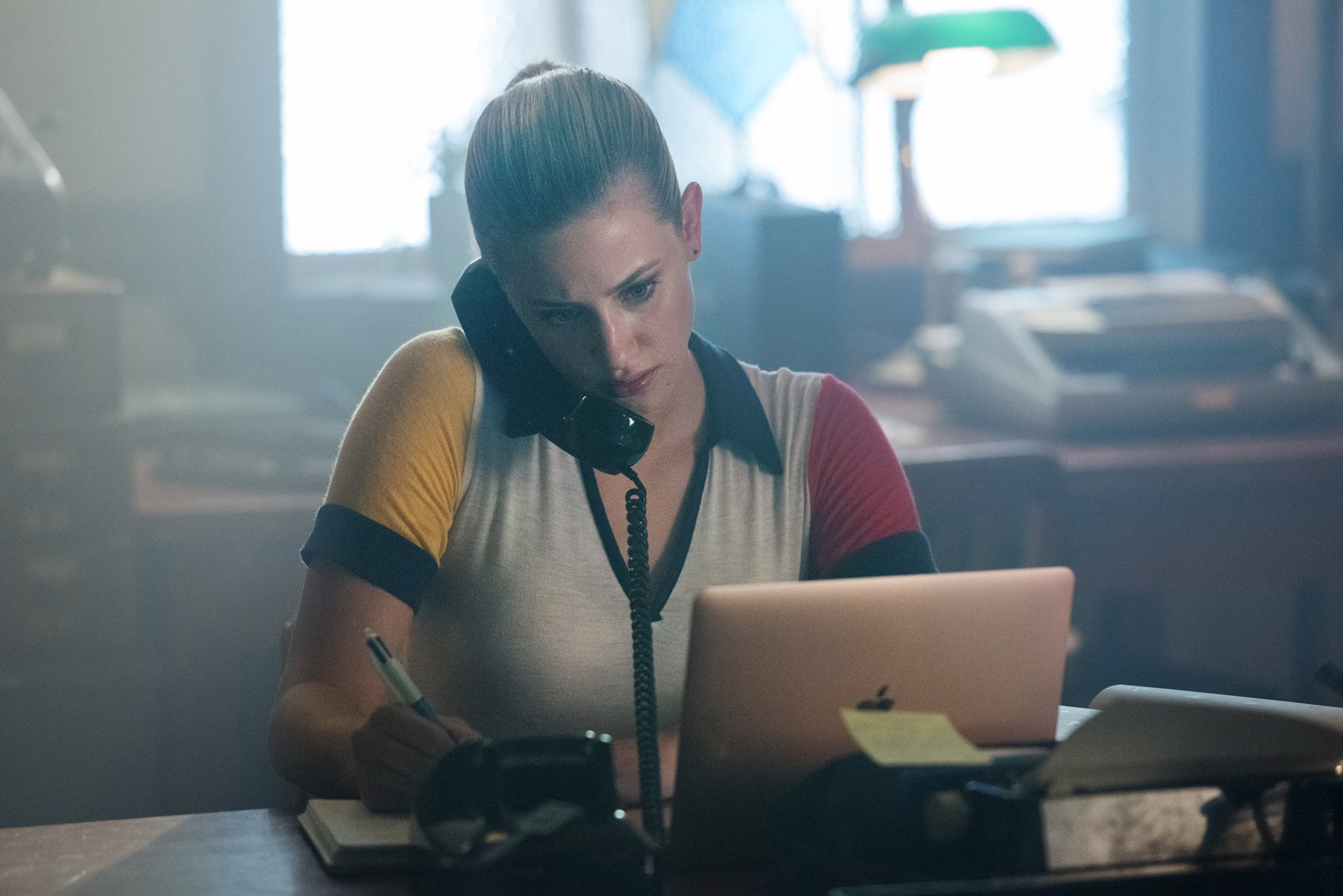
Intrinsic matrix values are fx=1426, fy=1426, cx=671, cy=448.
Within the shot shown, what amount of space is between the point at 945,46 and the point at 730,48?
2.93 ft

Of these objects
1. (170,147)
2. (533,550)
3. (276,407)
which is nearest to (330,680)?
(533,550)

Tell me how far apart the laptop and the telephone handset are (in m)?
0.35

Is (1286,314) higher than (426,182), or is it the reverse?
(426,182)

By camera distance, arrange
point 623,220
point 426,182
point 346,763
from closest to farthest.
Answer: point 346,763
point 623,220
point 426,182

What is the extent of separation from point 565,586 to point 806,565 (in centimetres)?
24

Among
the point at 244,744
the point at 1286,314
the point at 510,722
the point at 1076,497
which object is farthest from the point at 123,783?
the point at 1286,314

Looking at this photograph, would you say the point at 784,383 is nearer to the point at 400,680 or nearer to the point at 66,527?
the point at 400,680

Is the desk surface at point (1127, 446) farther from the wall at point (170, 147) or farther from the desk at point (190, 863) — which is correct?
the wall at point (170, 147)

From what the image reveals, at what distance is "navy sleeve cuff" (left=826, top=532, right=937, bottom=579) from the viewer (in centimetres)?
127

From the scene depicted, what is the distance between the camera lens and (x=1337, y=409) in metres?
2.33

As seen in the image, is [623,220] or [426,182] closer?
[623,220]

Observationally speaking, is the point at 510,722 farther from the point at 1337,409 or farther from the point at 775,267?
the point at 1337,409

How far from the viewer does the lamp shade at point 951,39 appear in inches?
98.7

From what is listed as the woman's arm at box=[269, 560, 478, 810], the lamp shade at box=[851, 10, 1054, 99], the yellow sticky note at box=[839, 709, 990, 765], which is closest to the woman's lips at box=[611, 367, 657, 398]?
the woman's arm at box=[269, 560, 478, 810]
